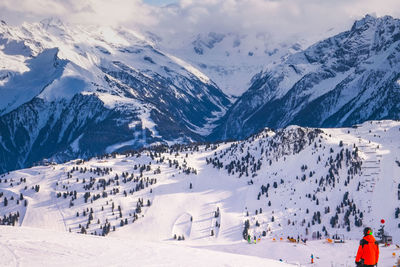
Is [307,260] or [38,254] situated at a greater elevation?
[38,254]

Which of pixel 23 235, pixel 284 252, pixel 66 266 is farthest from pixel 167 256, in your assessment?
pixel 284 252

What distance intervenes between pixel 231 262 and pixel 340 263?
131 feet

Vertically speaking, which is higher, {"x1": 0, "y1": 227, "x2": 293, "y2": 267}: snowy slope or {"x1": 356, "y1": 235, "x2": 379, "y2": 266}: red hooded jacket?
{"x1": 356, "y1": 235, "x2": 379, "y2": 266}: red hooded jacket

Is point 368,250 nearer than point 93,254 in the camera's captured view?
Yes

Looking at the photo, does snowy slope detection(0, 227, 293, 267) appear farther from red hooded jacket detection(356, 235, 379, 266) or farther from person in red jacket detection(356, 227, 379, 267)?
red hooded jacket detection(356, 235, 379, 266)

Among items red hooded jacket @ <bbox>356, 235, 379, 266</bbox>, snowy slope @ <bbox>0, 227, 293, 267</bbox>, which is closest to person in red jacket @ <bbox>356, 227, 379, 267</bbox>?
red hooded jacket @ <bbox>356, 235, 379, 266</bbox>

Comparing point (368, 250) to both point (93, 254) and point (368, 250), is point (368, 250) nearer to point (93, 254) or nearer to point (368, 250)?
point (368, 250)

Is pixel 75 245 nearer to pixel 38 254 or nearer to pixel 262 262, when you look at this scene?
pixel 38 254

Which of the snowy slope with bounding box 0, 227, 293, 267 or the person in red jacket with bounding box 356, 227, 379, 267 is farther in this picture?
the snowy slope with bounding box 0, 227, 293, 267

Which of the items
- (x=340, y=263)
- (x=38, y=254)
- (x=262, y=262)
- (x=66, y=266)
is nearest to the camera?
(x=66, y=266)

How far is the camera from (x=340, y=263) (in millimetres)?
93250

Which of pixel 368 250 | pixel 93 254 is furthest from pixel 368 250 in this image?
pixel 93 254

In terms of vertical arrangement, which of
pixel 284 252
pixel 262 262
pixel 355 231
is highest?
pixel 262 262

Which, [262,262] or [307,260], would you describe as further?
[307,260]
